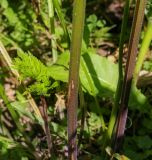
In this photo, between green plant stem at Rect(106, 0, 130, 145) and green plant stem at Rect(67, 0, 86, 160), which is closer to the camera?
green plant stem at Rect(67, 0, 86, 160)

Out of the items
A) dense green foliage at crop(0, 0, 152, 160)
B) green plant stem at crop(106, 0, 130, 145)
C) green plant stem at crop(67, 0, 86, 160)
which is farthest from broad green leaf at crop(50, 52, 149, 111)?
green plant stem at crop(67, 0, 86, 160)

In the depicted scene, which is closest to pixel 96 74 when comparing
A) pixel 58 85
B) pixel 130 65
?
pixel 58 85

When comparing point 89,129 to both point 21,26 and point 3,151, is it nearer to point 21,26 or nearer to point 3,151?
point 3,151

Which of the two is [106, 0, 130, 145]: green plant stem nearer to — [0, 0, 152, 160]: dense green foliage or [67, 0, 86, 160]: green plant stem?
[0, 0, 152, 160]: dense green foliage

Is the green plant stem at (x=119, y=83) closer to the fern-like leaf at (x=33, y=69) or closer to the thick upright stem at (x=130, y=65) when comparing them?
the thick upright stem at (x=130, y=65)

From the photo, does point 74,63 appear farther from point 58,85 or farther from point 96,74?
point 96,74

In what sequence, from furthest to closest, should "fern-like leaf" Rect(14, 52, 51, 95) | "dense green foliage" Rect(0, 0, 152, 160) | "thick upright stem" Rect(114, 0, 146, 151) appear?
"dense green foliage" Rect(0, 0, 152, 160) < "fern-like leaf" Rect(14, 52, 51, 95) < "thick upright stem" Rect(114, 0, 146, 151)

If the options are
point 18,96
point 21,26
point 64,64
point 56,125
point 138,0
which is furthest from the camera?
point 21,26

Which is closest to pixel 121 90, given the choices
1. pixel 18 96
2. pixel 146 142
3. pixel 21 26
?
pixel 146 142
